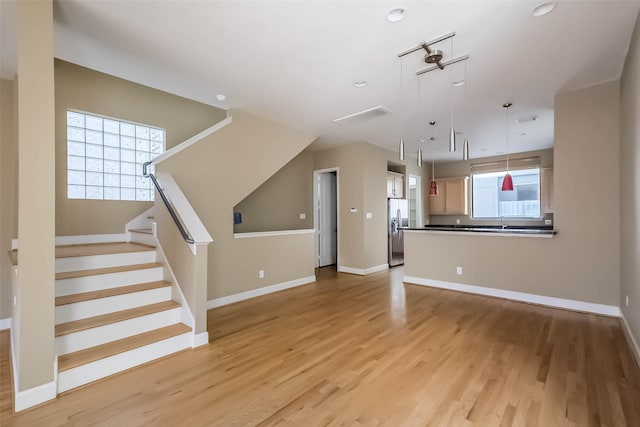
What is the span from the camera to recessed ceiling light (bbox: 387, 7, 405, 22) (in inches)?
87.1

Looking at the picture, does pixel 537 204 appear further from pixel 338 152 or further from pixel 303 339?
pixel 303 339

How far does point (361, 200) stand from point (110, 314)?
4.59 metres

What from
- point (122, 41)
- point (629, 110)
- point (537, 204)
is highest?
point (122, 41)

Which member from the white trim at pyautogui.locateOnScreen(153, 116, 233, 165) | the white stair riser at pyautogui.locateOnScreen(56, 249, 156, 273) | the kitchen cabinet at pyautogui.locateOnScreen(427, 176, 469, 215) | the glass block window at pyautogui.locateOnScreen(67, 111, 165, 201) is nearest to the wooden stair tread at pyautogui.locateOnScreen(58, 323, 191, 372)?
the white stair riser at pyautogui.locateOnScreen(56, 249, 156, 273)

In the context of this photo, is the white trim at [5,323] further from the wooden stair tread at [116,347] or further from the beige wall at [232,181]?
the beige wall at [232,181]

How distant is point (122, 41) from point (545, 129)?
6.62m

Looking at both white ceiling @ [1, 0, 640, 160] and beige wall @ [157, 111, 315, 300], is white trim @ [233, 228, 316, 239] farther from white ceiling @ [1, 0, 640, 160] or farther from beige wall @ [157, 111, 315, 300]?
white ceiling @ [1, 0, 640, 160]

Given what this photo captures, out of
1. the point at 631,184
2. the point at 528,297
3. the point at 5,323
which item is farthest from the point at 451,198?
the point at 5,323

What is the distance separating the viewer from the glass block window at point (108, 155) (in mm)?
3656

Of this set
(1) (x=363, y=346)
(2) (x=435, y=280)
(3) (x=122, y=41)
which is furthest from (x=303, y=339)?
(3) (x=122, y=41)

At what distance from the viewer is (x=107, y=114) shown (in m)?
3.79

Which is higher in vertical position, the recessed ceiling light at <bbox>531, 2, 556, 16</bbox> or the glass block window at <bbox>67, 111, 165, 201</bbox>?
the recessed ceiling light at <bbox>531, 2, 556, 16</bbox>

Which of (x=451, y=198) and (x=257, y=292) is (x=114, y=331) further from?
(x=451, y=198)

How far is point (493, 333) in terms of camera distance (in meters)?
3.14
